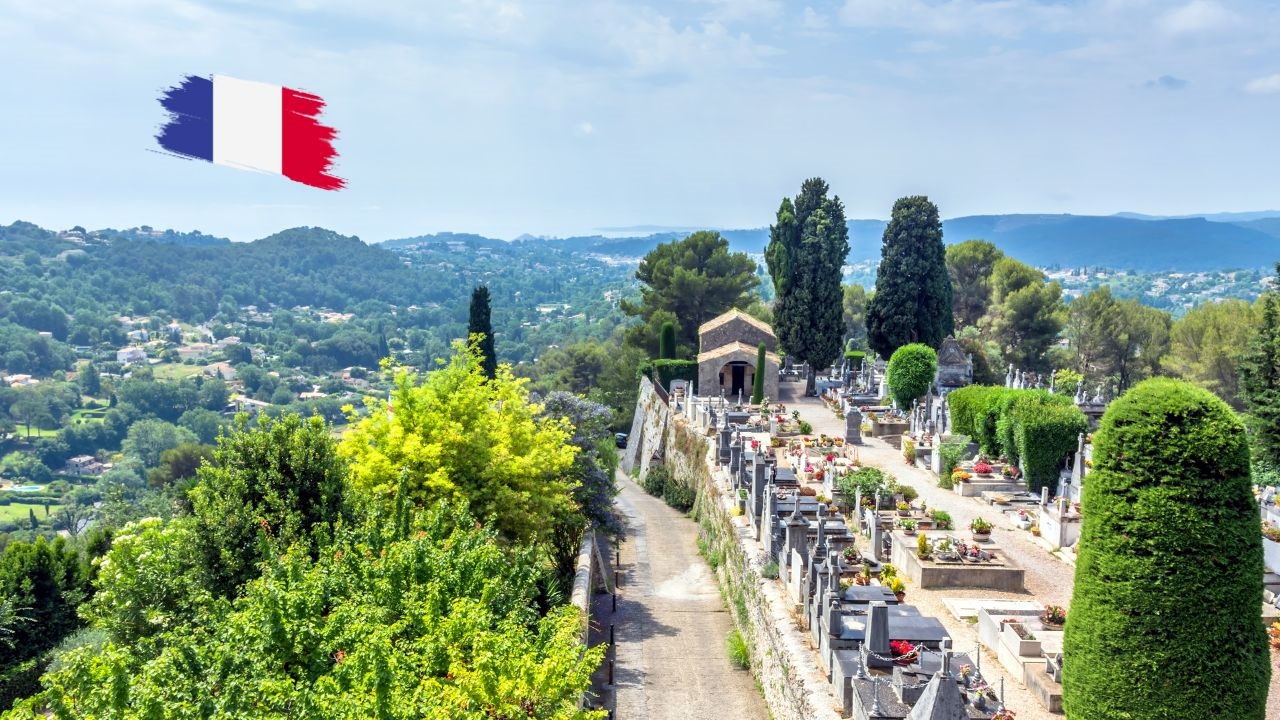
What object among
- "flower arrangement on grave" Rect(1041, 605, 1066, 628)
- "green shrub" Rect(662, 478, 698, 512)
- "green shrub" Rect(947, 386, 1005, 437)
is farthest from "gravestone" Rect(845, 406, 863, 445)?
"flower arrangement on grave" Rect(1041, 605, 1066, 628)

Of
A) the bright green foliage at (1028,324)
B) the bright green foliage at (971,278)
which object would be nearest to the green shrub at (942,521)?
the bright green foliage at (1028,324)

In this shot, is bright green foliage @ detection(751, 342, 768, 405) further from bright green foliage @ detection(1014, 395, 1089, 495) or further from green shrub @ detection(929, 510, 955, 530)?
green shrub @ detection(929, 510, 955, 530)

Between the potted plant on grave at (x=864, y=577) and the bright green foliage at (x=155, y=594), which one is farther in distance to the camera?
the potted plant on grave at (x=864, y=577)

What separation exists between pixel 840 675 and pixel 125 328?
195 metres

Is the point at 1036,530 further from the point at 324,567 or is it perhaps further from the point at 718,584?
the point at 324,567

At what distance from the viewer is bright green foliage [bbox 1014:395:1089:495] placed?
81.9 feet

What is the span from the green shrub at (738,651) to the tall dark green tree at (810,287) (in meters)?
28.5

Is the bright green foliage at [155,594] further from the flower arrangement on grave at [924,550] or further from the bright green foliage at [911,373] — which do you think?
the bright green foliage at [911,373]

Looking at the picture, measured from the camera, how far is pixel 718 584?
76.7 ft

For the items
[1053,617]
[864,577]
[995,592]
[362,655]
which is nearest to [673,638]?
[864,577]

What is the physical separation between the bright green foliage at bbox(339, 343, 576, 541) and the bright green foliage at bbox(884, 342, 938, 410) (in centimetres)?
2086

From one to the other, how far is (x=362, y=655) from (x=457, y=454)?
9.12m

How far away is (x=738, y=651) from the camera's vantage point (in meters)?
18.3

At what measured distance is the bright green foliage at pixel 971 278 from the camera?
64.9 m
